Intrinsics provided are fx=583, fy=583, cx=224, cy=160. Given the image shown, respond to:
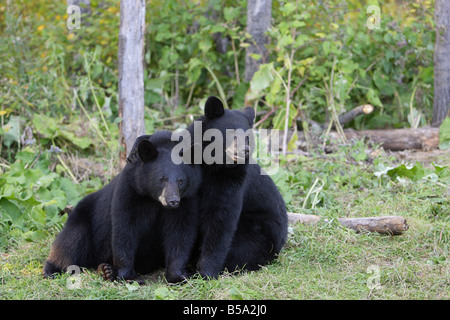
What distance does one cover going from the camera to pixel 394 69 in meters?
9.84

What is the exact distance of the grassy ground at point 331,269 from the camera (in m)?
4.30

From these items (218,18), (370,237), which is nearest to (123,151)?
(370,237)

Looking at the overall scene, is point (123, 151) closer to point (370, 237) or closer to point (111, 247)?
point (111, 247)

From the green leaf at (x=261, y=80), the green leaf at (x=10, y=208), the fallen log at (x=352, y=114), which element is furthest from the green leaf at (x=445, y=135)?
the green leaf at (x=10, y=208)

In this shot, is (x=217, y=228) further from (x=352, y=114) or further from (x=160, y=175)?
(x=352, y=114)

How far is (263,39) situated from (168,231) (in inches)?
212

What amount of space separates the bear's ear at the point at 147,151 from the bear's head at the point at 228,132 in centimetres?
42

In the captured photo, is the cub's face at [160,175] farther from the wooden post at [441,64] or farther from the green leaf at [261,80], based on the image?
the wooden post at [441,64]

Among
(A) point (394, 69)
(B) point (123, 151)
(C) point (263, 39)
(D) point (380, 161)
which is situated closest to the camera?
(B) point (123, 151)

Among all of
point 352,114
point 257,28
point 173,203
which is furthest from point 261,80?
point 173,203

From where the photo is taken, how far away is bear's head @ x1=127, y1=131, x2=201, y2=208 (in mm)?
4332

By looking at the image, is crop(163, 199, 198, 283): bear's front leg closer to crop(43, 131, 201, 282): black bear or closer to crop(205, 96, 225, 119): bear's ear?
crop(43, 131, 201, 282): black bear

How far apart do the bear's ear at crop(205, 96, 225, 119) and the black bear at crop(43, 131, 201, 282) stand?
0.38m

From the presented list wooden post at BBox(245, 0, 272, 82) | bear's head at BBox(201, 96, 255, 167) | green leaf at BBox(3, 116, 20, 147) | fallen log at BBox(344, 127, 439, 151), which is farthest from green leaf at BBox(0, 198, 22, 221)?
fallen log at BBox(344, 127, 439, 151)
